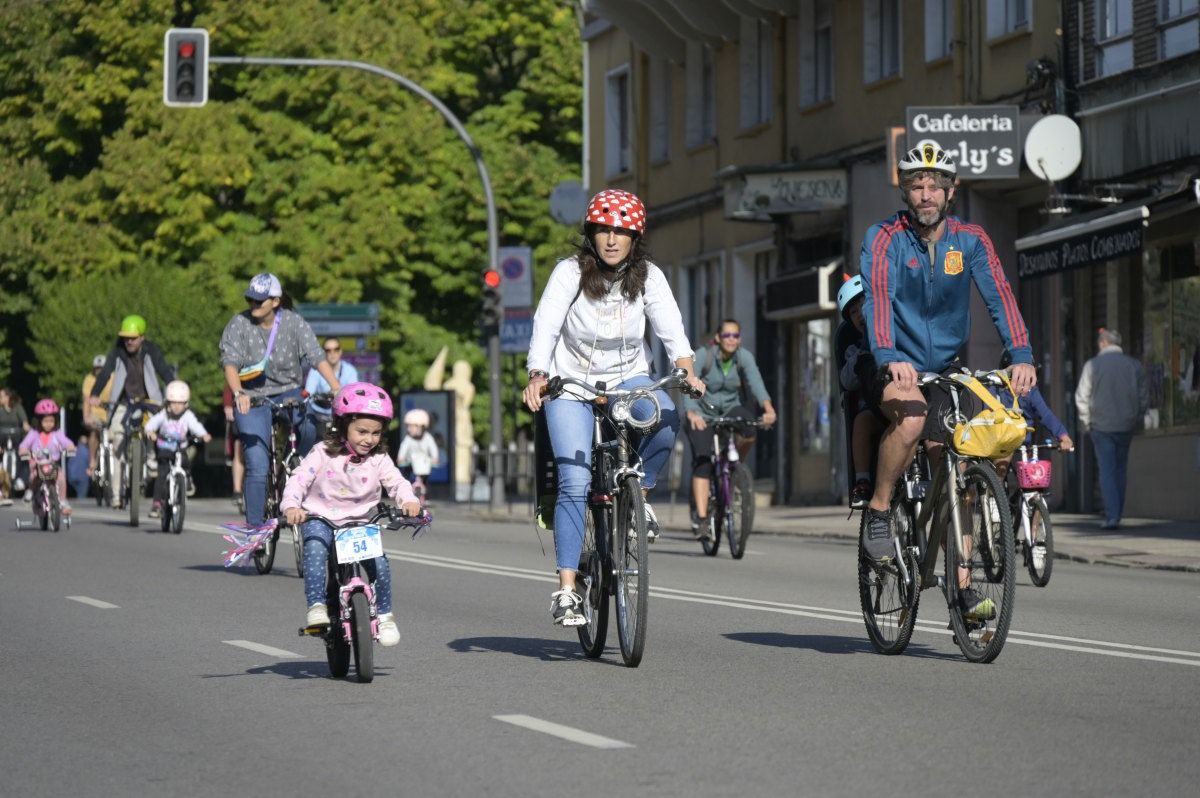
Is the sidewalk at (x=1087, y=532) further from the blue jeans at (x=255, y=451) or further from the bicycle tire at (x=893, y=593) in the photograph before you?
the bicycle tire at (x=893, y=593)

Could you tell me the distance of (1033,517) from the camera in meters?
15.8

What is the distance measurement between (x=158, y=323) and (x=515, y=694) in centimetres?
3942

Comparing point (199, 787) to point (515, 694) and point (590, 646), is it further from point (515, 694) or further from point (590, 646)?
point (590, 646)

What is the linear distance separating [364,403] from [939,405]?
230 centimetres

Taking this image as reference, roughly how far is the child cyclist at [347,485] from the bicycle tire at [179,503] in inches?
497

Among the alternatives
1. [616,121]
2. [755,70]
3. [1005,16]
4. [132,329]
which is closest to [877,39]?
[1005,16]

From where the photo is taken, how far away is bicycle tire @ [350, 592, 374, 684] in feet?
31.8

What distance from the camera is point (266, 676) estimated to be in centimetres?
1024

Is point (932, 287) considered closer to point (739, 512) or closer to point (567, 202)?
point (739, 512)

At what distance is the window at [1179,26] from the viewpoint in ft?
78.4

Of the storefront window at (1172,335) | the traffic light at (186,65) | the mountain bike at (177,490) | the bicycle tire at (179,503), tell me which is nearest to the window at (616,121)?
the traffic light at (186,65)

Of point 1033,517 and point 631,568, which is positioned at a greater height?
point 1033,517

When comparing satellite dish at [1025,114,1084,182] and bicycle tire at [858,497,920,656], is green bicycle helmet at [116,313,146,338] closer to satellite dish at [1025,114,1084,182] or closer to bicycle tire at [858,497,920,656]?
satellite dish at [1025,114,1084,182]

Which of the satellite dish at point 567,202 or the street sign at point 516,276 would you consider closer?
the street sign at point 516,276
